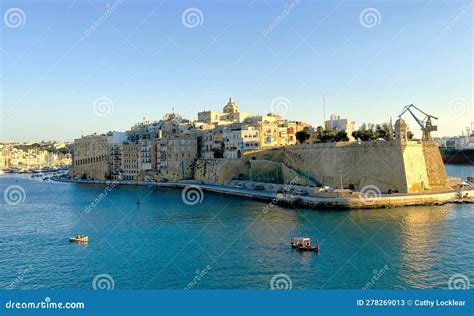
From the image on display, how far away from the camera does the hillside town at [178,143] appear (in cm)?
3394

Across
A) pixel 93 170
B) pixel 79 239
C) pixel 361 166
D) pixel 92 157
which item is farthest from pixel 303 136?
pixel 92 157

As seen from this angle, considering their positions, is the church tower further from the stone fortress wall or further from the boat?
the boat

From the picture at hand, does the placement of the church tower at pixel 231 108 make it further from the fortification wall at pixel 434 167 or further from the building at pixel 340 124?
the fortification wall at pixel 434 167

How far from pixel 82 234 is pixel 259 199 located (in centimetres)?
1138

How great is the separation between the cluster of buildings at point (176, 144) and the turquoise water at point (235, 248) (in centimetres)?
1288

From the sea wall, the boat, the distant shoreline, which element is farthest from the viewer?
the sea wall

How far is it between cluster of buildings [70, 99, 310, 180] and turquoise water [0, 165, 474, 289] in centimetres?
1288

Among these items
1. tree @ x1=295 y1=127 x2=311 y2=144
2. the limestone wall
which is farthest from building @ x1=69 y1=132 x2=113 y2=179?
tree @ x1=295 y1=127 x2=311 y2=144

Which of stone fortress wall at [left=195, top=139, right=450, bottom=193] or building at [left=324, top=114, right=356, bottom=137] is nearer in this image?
stone fortress wall at [left=195, top=139, right=450, bottom=193]

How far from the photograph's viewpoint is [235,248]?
43.9 ft

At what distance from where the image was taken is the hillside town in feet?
111

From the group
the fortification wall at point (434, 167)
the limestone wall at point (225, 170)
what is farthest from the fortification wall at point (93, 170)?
the fortification wall at point (434, 167)

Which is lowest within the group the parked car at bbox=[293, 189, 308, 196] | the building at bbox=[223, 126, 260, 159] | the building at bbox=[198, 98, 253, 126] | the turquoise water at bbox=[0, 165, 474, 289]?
the turquoise water at bbox=[0, 165, 474, 289]

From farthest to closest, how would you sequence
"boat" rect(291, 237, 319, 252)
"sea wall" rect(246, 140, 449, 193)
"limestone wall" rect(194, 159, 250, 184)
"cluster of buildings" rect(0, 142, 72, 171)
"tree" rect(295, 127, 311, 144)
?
"cluster of buildings" rect(0, 142, 72, 171) → "tree" rect(295, 127, 311, 144) → "limestone wall" rect(194, 159, 250, 184) → "sea wall" rect(246, 140, 449, 193) → "boat" rect(291, 237, 319, 252)
